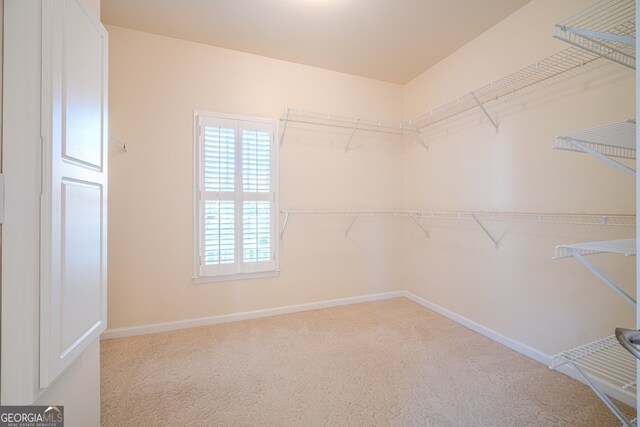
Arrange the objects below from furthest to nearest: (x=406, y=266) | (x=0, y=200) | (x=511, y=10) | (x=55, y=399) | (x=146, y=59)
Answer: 1. (x=406, y=266)
2. (x=146, y=59)
3. (x=511, y=10)
4. (x=55, y=399)
5. (x=0, y=200)

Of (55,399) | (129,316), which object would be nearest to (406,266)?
(129,316)

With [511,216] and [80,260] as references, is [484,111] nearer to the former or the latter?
[511,216]

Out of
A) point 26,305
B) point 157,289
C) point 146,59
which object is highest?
point 146,59

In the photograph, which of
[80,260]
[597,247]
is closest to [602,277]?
[597,247]

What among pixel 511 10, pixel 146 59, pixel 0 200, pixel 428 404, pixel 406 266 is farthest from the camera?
pixel 406 266

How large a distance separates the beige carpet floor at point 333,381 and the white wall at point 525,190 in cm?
39

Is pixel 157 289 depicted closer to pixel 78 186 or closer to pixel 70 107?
pixel 78 186

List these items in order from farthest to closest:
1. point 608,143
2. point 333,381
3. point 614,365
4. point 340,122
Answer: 1. point 340,122
2. point 333,381
3. point 614,365
4. point 608,143

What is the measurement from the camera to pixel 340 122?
126 inches

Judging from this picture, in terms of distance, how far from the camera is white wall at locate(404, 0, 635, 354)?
68.1 inches

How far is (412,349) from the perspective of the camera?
2240 mm

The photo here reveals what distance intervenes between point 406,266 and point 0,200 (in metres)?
A: 3.47

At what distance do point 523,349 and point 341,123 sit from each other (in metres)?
2.74

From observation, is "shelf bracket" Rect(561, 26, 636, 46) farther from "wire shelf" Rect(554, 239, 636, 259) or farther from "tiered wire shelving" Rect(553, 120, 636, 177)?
"wire shelf" Rect(554, 239, 636, 259)
